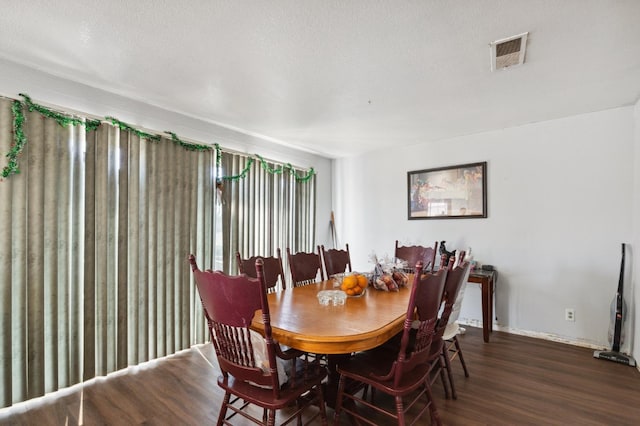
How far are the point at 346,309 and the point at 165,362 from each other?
6.64ft

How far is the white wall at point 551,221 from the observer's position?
3.12m

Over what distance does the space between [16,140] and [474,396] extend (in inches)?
146

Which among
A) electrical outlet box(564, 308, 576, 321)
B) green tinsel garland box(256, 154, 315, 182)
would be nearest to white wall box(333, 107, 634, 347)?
electrical outlet box(564, 308, 576, 321)

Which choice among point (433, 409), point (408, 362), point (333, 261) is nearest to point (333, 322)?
point (408, 362)

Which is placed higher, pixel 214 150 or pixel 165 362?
pixel 214 150

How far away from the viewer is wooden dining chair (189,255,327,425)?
141cm

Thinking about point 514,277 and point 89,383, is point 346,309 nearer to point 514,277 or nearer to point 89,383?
point 89,383

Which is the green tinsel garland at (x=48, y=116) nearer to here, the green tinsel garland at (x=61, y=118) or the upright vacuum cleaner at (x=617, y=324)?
the green tinsel garland at (x=61, y=118)

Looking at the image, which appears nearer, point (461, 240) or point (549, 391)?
point (549, 391)

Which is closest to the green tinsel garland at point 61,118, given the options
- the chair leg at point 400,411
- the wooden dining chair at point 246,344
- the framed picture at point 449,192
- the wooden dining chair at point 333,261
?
the wooden dining chair at point 246,344

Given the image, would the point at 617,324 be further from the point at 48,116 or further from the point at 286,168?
the point at 48,116

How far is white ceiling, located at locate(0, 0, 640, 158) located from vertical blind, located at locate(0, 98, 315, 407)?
0.58 m

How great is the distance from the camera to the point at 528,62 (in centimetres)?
222

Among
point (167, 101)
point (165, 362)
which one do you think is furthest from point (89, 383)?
point (167, 101)
